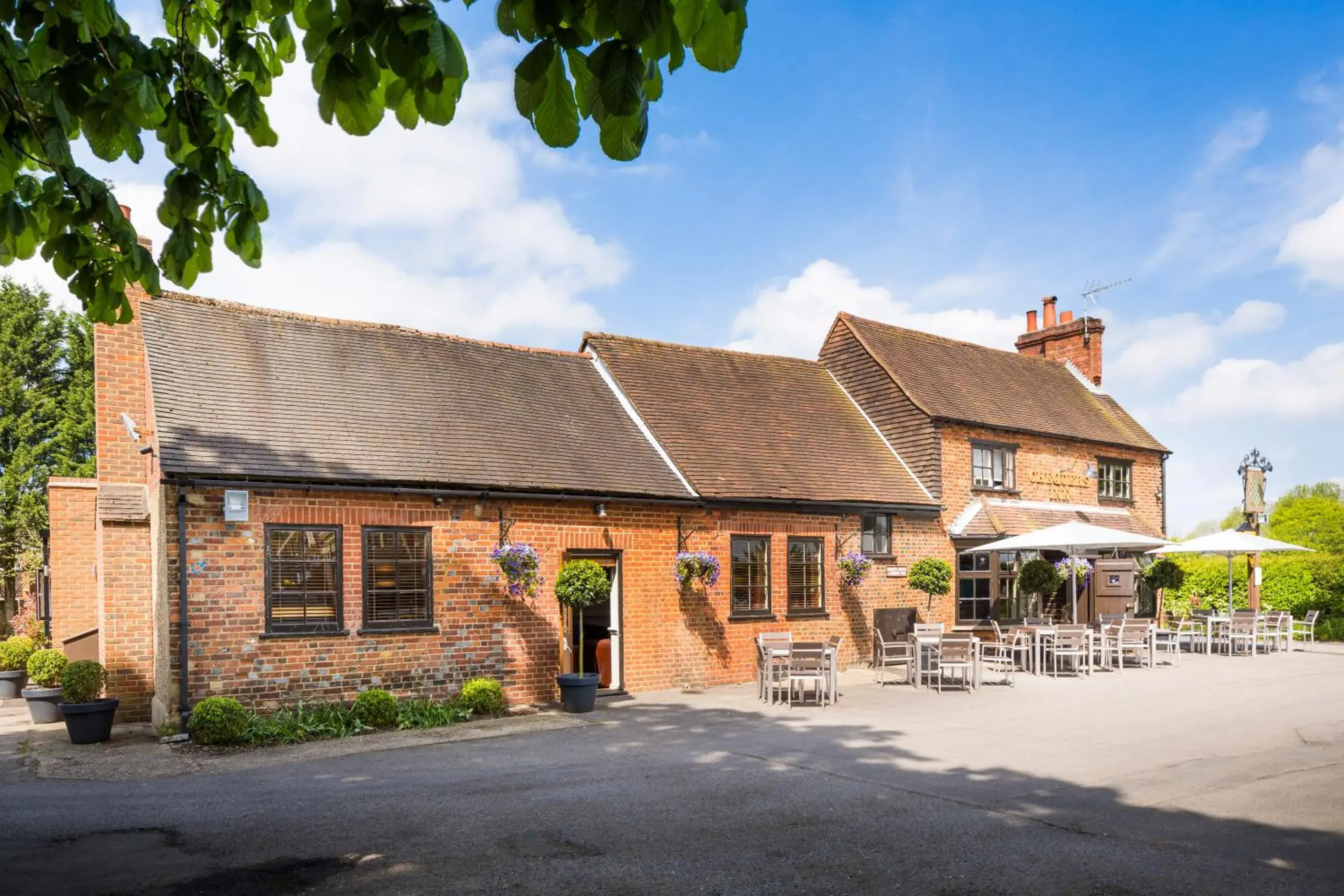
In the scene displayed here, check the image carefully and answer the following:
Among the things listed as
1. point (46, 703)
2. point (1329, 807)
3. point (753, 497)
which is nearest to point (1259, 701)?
point (1329, 807)

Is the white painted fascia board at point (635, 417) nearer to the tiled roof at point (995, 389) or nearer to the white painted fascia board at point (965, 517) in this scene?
the tiled roof at point (995, 389)

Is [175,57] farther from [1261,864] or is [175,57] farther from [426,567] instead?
[426,567]

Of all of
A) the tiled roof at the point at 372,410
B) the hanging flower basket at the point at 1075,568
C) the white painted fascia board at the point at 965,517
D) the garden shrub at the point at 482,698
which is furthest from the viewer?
the white painted fascia board at the point at 965,517

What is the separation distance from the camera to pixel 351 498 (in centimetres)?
1301

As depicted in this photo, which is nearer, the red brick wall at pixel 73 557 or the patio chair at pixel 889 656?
the patio chair at pixel 889 656

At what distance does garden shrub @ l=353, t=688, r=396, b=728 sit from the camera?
1224 cm

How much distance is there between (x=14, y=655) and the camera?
17516mm

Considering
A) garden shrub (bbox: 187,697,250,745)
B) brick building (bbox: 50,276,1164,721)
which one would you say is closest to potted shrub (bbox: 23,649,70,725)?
brick building (bbox: 50,276,1164,721)

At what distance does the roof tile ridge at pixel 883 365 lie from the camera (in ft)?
66.6

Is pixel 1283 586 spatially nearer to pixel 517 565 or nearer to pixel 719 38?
pixel 517 565

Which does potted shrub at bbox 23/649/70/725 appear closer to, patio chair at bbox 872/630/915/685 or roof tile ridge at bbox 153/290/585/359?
roof tile ridge at bbox 153/290/585/359

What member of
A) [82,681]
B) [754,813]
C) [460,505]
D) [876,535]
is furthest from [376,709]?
[876,535]

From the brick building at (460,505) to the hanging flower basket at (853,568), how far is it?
0.32 m

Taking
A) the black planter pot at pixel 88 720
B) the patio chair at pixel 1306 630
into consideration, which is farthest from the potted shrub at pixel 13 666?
the patio chair at pixel 1306 630
